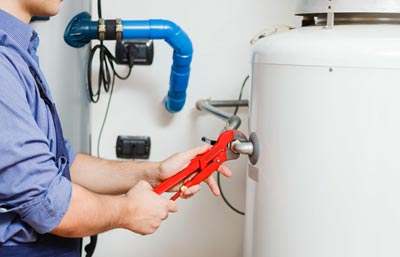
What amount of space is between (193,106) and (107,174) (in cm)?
47

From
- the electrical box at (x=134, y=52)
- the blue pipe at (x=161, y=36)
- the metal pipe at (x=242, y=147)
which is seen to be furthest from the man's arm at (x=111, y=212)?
the electrical box at (x=134, y=52)

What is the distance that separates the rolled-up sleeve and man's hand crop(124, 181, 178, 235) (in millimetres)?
131

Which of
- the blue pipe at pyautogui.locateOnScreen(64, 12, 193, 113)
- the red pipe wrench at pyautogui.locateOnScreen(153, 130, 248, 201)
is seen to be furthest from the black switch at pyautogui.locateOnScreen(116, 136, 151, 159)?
the red pipe wrench at pyautogui.locateOnScreen(153, 130, 248, 201)

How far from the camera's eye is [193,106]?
5.18ft

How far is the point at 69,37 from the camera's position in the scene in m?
1.26

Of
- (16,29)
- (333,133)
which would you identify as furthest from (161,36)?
(333,133)

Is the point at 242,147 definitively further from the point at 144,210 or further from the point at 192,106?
the point at 192,106

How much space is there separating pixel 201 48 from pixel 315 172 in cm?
76

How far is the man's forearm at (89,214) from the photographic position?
82 cm

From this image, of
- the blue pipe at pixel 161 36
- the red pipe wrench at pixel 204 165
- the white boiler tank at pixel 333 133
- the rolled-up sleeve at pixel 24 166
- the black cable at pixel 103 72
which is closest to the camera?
the rolled-up sleeve at pixel 24 166

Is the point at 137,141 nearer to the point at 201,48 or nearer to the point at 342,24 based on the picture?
the point at 201,48

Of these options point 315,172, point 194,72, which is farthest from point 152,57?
point 315,172

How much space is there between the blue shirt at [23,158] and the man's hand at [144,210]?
0.42 ft

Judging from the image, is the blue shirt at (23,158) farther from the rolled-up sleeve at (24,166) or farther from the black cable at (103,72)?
the black cable at (103,72)
